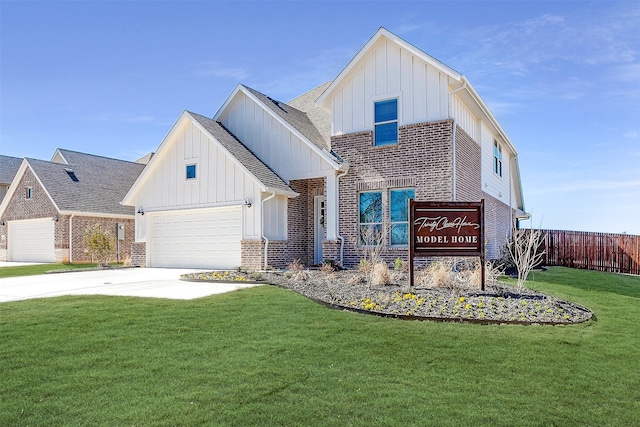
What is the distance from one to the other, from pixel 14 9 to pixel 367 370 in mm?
16401

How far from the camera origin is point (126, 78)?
17828 millimetres

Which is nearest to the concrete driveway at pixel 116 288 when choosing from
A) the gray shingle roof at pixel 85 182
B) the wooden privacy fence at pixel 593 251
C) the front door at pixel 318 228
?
the front door at pixel 318 228

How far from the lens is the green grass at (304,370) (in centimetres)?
416

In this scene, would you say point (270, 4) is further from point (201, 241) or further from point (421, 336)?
point (421, 336)

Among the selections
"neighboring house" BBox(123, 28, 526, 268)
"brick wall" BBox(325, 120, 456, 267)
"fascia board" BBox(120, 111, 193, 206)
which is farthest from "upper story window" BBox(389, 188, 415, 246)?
"fascia board" BBox(120, 111, 193, 206)

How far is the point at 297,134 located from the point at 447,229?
26.6ft

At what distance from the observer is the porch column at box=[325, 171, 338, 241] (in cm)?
1631

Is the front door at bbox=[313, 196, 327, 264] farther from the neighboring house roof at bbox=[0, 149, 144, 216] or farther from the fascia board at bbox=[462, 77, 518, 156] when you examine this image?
the neighboring house roof at bbox=[0, 149, 144, 216]

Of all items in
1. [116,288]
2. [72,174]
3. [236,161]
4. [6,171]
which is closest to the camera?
[116,288]

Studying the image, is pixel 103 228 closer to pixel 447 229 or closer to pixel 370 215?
pixel 370 215

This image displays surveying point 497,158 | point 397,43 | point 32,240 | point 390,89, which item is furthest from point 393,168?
point 32,240

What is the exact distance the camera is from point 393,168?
51.0ft

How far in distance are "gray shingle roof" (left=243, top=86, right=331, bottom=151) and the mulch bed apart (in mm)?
8025

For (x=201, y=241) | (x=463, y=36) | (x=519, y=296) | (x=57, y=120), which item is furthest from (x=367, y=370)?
(x=57, y=120)
